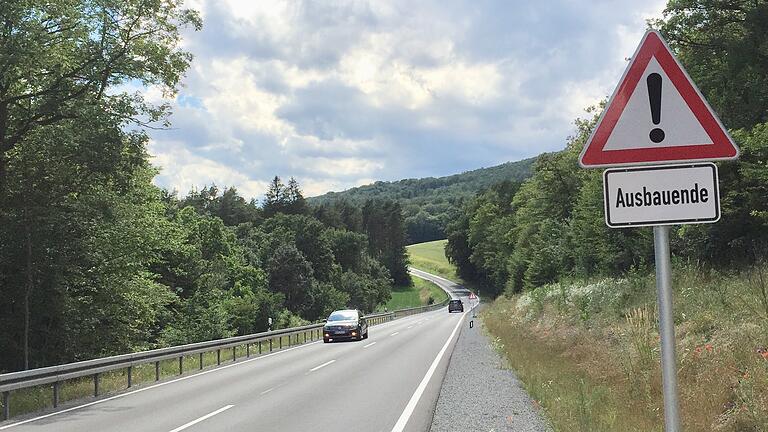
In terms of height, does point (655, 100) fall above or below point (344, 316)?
above

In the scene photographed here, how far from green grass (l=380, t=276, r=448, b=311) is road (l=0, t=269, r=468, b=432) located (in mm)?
96249

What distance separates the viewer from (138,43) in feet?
61.6

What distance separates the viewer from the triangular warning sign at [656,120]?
3359 millimetres

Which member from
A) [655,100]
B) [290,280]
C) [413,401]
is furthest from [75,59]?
[290,280]

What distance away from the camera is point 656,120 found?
135 inches

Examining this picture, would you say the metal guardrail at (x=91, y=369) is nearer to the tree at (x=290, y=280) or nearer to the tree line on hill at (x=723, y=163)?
the tree line on hill at (x=723, y=163)

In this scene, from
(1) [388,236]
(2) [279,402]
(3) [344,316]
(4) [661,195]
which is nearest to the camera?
(4) [661,195]

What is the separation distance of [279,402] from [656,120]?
34.7 ft

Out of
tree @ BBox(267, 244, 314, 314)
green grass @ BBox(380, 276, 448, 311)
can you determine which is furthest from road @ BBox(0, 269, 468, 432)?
green grass @ BBox(380, 276, 448, 311)

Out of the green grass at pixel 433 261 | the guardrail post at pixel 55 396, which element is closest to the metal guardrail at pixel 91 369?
the guardrail post at pixel 55 396

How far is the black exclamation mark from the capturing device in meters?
3.42

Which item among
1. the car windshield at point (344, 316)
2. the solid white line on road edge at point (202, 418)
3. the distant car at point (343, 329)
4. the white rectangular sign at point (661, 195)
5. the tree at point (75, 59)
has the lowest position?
the distant car at point (343, 329)

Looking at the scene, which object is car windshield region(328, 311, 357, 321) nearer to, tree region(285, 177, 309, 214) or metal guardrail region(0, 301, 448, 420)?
metal guardrail region(0, 301, 448, 420)

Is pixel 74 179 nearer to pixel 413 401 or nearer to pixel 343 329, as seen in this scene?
pixel 413 401
